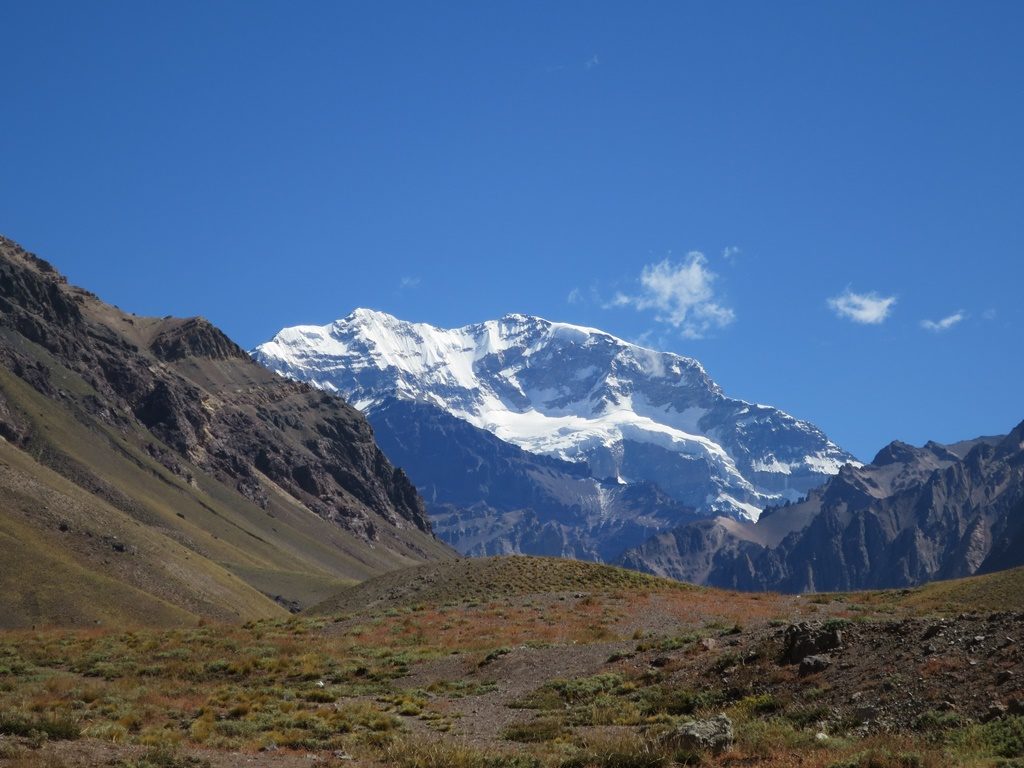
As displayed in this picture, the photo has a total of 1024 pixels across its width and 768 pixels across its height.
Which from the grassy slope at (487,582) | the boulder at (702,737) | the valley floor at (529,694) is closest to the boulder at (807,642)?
the valley floor at (529,694)

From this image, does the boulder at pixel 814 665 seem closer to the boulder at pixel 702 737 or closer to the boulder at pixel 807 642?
the boulder at pixel 807 642

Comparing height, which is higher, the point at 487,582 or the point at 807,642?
the point at 807,642

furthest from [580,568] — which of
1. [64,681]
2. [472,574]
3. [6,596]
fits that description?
[6,596]

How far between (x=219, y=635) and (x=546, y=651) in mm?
17836

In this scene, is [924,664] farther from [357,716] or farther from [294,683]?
[294,683]

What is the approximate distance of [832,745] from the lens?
22.6 metres

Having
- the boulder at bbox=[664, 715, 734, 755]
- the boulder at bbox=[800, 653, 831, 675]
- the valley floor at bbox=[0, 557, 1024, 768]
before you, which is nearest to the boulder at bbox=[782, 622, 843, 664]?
the valley floor at bbox=[0, 557, 1024, 768]

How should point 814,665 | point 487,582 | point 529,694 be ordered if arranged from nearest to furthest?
point 814,665 → point 529,694 → point 487,582

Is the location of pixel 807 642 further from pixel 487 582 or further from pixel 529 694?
pixel 487 582

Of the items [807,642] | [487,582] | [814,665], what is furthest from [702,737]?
[487,582]

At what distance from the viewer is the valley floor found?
22734mm

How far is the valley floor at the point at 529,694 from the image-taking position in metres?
22.7

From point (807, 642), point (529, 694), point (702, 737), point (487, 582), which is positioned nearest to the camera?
point (702, 737)

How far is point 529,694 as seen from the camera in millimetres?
33125
